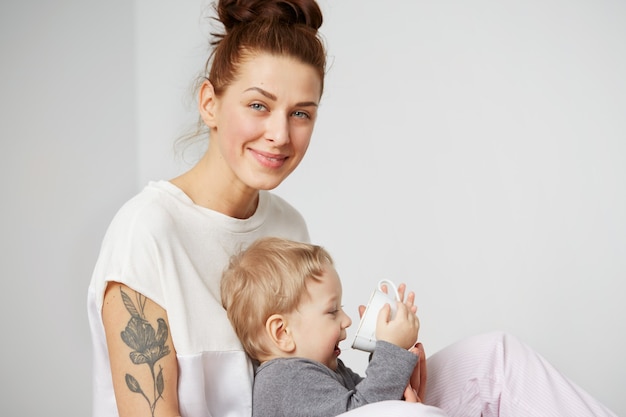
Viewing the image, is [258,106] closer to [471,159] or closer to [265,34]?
[265,34]

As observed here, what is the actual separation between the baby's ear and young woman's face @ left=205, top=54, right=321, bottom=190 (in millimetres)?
335

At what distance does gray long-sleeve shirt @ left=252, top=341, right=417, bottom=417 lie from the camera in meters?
1.79

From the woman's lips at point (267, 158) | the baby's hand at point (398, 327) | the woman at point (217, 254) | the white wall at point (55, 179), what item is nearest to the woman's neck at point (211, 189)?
the woman at point (217, 254)

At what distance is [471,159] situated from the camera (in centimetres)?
369

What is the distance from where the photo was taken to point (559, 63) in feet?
12.0

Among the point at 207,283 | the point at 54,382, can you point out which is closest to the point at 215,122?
the point at 207,283

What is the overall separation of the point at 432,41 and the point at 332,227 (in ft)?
3.17

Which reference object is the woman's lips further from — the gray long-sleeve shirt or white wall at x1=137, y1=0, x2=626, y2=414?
white wall at x1=137, y1=0, x2=626, y2=414

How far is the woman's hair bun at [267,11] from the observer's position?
6.83 feet

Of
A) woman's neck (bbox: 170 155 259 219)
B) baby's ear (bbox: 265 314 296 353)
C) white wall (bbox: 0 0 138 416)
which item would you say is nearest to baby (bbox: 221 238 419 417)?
baby's ear (bbox: 265 314 296 353)

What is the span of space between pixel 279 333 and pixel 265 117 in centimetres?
52

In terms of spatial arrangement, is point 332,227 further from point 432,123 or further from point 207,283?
point 207,283

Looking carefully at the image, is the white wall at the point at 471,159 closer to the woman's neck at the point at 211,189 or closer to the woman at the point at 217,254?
the woman at the point at 217,254

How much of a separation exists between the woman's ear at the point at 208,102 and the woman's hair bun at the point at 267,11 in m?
0.18
